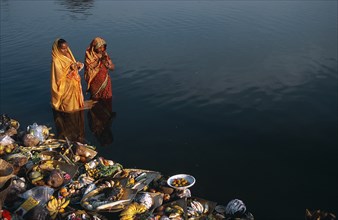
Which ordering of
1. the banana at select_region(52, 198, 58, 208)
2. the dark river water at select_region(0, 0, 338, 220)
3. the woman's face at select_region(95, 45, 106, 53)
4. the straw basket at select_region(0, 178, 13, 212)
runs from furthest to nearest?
the woman's face at select_region(95, 45, 106, 53) → the dark river water at select_region(0, 0, 338, 220) → the banana at select_region(52, 198, 58, 208) → the straw basket at select_region(0, 178, 13, 212)

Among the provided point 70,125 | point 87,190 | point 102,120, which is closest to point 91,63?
point 102,120

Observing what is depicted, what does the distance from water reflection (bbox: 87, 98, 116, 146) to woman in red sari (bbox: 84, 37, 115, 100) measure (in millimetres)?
500

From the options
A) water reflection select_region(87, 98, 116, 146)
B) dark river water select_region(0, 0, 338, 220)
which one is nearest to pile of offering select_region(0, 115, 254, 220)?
dark river water select_region(0, 0, 338, 220)

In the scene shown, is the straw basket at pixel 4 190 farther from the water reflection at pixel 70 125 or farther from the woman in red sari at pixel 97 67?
the woman in red sari at pixel 97 67

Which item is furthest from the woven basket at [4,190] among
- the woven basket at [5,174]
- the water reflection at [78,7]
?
the water reflection at [78,7]

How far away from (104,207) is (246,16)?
24.4 meters

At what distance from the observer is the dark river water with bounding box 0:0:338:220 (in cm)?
912

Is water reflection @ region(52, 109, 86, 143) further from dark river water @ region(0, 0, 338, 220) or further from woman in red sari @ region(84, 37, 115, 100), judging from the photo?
woman in red sari @ region(84, 37, 115, 100)

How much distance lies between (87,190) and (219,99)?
7.31 m

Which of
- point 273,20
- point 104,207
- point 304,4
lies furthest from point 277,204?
point 304,4

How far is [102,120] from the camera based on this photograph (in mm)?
12102

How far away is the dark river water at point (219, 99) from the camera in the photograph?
359 inches

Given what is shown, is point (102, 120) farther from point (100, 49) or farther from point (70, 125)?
point (100, 49)

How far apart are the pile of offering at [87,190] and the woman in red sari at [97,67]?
3.75m
